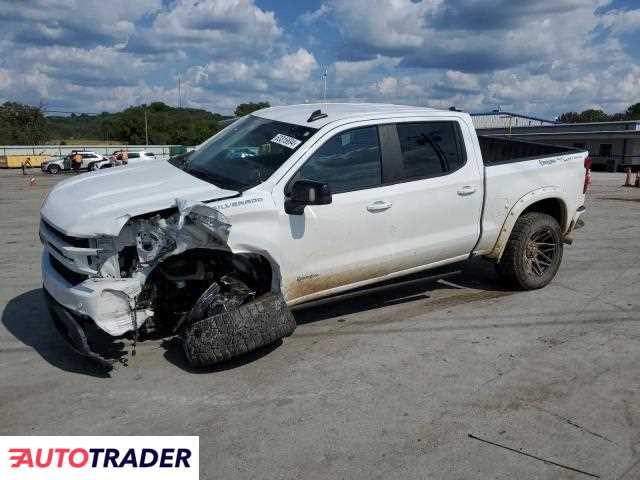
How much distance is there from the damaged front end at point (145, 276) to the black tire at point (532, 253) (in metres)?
2.98

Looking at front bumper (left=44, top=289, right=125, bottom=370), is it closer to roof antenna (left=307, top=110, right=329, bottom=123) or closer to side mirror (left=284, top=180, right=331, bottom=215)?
side mirror (left=284, top=180, right=331, bottom=215)

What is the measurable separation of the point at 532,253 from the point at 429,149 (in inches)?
71.8

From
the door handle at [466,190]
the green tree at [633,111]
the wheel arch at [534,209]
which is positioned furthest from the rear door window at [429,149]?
the green tree at [633,111]

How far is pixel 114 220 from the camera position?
12.8 feet

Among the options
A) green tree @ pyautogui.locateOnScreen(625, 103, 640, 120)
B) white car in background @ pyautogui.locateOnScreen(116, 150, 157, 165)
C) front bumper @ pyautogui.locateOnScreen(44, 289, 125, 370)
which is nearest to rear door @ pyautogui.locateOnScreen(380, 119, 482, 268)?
front bumper @ pyautogui.locateOnScreen(44, 289, 125, 370)

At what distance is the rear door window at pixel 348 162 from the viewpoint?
4.68m

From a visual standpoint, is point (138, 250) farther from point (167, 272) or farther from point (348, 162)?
point (348, 162)

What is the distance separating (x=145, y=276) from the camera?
13.4 feet

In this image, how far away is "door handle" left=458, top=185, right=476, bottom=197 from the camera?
5.38 metres

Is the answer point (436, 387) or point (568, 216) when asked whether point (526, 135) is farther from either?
point (436, 387)

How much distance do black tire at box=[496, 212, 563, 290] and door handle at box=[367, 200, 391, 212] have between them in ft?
5.93

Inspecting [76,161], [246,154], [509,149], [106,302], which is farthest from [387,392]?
[76,161]

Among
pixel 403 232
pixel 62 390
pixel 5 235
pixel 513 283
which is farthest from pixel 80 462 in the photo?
pixel 5 235

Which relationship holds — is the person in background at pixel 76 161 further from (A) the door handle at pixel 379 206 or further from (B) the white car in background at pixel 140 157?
(A) the door handle at pixel 379 206
